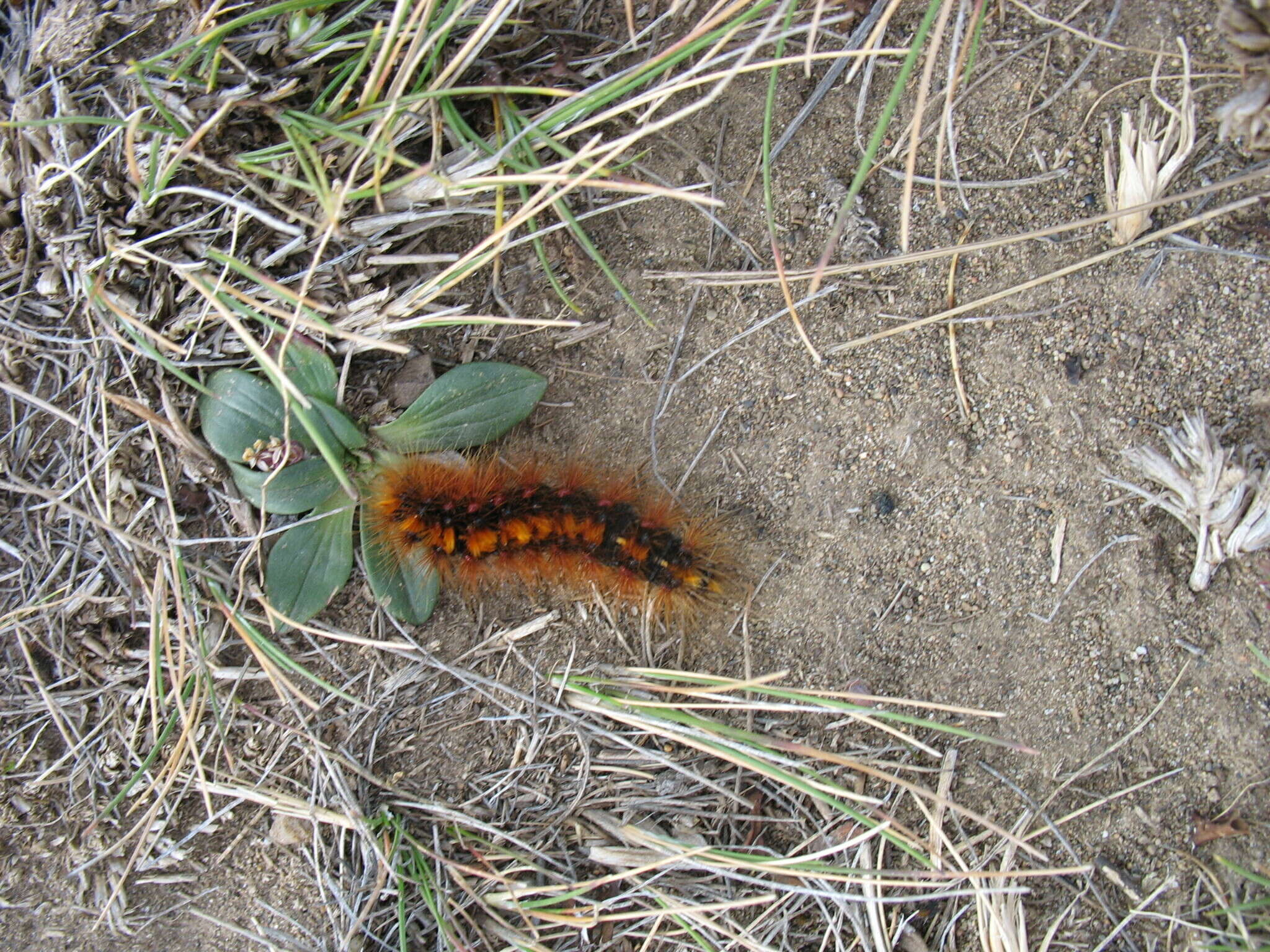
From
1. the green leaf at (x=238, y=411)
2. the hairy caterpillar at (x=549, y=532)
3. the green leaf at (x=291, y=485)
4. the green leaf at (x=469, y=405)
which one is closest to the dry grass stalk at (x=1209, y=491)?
the hairy caterpillar at (x=549, y=532)

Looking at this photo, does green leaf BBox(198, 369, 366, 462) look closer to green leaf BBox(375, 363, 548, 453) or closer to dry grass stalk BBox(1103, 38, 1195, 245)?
green leaf BBox(375, 363, 548, 453)

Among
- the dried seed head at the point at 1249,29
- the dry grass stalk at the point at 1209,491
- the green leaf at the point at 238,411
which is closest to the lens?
the dried seed head at the point at 1249,29

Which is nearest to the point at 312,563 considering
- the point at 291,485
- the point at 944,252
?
the point at 291,485

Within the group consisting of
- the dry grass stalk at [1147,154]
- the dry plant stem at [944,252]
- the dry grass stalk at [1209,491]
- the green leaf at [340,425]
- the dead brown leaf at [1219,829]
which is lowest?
the dead brown leaf at [1219,829]

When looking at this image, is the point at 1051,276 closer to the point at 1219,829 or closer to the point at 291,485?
the point at 1219,829

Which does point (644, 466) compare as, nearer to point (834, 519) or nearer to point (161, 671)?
point (834, 519)

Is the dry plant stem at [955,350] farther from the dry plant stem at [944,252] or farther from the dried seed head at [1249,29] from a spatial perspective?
the dried seed head at [1249,29]
